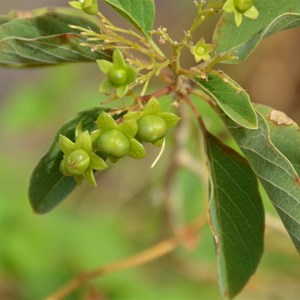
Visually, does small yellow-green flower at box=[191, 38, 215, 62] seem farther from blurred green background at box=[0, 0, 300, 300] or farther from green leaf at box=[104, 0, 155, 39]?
blurred green background at box=[0, 0, 300, 300]

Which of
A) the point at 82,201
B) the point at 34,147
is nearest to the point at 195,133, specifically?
the point at 82,201

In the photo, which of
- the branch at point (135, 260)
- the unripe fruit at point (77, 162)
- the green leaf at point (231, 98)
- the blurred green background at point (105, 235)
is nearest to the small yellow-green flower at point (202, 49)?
the green leaf at point (231, 98)

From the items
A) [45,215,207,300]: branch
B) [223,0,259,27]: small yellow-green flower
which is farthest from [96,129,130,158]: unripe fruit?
[45,215,207,300]: branch

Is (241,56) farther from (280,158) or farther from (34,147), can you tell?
(34,147)

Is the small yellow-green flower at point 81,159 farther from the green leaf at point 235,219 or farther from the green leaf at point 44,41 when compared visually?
the green leaf at point 235,219

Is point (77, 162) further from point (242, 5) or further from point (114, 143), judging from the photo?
point (242, 5)

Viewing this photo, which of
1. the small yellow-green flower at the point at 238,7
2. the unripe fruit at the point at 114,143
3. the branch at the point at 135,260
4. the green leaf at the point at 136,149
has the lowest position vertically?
the branch at the point at 135,260
